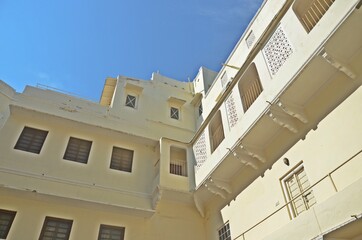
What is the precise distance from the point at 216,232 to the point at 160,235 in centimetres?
229

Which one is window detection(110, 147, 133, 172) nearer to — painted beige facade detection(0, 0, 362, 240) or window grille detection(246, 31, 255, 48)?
painted beige facade detection(0, 0, 362, 240)

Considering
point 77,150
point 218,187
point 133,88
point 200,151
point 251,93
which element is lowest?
point 218,187

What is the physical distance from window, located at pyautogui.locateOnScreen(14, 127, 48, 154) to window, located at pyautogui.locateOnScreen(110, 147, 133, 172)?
318 cm

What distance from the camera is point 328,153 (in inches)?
300

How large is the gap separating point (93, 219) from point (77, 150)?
340 cm

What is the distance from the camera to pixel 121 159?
1388cm

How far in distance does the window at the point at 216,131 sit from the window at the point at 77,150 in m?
5.69

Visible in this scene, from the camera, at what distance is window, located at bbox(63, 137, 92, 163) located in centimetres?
1296

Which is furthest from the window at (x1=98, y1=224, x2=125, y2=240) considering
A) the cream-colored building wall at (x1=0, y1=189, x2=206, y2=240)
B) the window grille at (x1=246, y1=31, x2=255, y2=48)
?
the window grille at (x1=246, y1=31, x2=255, y2=48)

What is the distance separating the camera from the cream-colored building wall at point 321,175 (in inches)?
254

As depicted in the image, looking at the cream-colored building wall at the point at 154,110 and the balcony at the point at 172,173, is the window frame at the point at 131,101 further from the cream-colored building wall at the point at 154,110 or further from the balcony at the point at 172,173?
the balcony at the point at 172,173

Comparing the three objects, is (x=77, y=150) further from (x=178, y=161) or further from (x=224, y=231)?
(x=224, y=231)

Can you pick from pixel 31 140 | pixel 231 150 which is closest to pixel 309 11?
pixel 231 150

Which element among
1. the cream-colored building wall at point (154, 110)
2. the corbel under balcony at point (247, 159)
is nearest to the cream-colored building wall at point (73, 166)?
the cream-colored building wall at point (154, 110)
